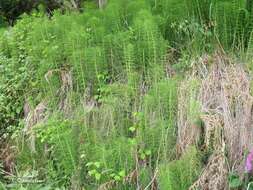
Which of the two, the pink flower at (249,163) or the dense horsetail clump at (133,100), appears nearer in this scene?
the pink flower at (249,163)

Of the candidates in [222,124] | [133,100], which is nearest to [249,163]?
[222,124]

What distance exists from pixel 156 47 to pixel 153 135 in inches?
28.2

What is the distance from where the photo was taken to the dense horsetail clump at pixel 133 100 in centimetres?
277

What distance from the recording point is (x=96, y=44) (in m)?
3.64

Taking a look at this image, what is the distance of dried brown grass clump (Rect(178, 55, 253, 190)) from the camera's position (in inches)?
105

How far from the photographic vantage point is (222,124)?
2.87 m

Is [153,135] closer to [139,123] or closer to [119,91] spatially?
[139,123]

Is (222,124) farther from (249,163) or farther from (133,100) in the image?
(133,100)

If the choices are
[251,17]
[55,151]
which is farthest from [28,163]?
[251,17]

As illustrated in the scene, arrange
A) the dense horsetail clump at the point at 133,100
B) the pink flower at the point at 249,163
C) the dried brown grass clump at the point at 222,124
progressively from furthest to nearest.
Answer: the dense horsetail clump at the point at 133,100 < the dried brown grass clump at the point at 222,124 < the pink flower at the point at 249,163

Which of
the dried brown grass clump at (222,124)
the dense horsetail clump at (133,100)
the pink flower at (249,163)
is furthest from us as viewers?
the dense horsetail clump at (133,100)

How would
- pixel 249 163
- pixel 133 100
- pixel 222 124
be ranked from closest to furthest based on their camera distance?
pixel 249 163 < pixel 222 124 < pixel 133 100

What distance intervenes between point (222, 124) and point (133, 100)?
63 cm

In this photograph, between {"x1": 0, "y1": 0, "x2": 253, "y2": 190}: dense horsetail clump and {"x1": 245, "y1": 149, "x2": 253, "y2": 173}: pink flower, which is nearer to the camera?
{"x1": 245, "y1": 149, "x2": 253, "y2": 173}: pink flower
